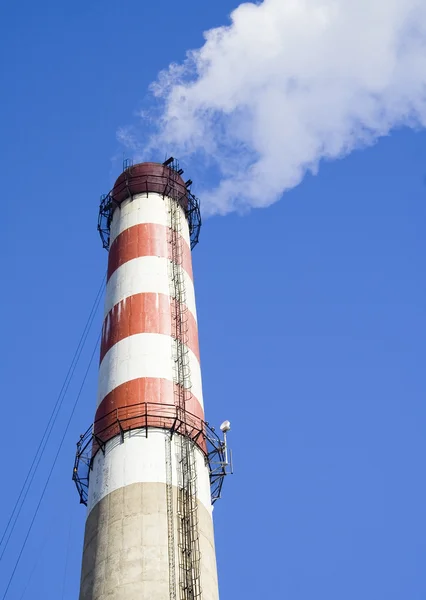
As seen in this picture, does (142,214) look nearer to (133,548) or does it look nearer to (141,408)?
(141,408)

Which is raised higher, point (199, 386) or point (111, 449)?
point (199, 386)

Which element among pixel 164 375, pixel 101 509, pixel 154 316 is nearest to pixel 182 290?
pixel 154 316

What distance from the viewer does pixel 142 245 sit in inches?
1448

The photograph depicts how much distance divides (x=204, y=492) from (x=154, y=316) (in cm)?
685

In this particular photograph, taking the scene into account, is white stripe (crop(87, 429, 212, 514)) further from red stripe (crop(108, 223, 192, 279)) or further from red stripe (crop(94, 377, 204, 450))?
red stripe (crop(108, 223, 192, 279))

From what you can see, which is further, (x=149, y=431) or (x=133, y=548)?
(x=149, y=431)

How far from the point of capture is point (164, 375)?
32.5 metres

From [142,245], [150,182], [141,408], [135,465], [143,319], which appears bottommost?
[135,465]

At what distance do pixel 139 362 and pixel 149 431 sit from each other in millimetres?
2832

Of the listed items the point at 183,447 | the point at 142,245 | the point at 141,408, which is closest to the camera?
the point at 183,447

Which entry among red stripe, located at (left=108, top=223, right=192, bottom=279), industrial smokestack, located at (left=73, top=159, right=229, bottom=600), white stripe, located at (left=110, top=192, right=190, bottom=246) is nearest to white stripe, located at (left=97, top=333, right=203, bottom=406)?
industrial smokestack, located at (left=73, top=159, right=229, bottom=600)

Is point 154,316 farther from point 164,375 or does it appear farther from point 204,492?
point 204,492

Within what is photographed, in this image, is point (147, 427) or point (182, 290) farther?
point (182, 290)

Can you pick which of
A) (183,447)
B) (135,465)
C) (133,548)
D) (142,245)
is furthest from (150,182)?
(133,548)
